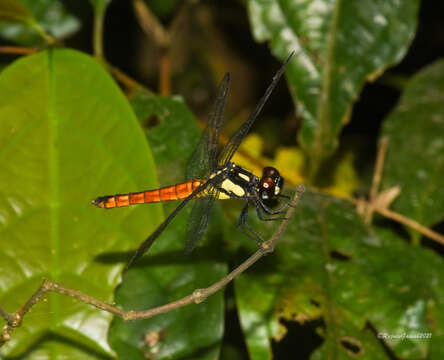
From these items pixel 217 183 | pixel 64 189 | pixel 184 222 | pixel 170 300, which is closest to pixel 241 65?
pixel 217 183

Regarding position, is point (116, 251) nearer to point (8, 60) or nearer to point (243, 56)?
point (8, 60)

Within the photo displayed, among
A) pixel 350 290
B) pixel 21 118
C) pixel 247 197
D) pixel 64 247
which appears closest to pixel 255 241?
pixel 247 197

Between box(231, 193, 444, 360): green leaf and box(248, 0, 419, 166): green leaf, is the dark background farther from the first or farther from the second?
box(231, 193, 444, 360): green leaf

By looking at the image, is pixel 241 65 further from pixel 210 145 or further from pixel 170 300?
pixel 170 300

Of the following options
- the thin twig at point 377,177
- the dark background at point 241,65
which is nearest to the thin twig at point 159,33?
the dark background at point 241,65

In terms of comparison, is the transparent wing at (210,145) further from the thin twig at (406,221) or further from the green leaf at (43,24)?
the green leaf at (43,24)

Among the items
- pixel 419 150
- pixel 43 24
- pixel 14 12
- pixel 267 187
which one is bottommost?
pixel 419 150

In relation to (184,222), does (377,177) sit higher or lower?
lower

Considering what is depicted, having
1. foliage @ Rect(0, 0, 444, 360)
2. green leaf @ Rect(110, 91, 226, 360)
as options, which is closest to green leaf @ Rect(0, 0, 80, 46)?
foliage @ Rect(0, 0, 444, 360)
